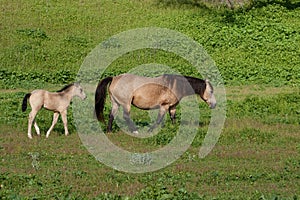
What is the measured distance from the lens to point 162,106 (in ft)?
60.7

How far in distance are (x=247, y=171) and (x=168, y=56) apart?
17379 millimetres

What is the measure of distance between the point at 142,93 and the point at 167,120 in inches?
57.1

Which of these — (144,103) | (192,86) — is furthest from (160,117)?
(192,86)

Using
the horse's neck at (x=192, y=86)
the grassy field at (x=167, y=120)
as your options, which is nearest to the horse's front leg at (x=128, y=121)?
the grassy field at (x=167, y=120)

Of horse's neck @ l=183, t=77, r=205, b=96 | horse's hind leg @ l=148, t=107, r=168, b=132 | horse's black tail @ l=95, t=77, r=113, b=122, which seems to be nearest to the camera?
horse's hind leg @ l=148, t=107, r=168, b=132

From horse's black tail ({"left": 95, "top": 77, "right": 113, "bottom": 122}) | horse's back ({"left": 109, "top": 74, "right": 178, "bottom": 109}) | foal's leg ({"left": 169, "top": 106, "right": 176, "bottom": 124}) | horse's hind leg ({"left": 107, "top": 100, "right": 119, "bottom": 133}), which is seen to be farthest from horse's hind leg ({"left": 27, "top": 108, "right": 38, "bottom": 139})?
foal's leg ({"left": 169, "top": 106, "right": 176, "bottom": 124})

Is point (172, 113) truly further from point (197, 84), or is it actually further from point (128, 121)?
point (128, 121)

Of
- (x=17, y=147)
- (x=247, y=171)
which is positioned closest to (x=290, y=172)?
(x=247, y=171)

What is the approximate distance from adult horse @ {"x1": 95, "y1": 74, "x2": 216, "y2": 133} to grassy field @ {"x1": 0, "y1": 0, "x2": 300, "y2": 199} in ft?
1.79

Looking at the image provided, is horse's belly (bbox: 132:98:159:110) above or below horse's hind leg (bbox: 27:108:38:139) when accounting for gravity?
above

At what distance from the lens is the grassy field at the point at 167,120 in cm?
1202

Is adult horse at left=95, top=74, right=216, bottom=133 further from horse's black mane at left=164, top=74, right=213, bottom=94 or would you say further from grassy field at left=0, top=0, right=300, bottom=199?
grassy field at left=0, top=0, right=300, bottom=199

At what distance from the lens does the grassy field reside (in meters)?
12.0

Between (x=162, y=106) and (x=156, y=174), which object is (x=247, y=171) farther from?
(x=162, y=106)
